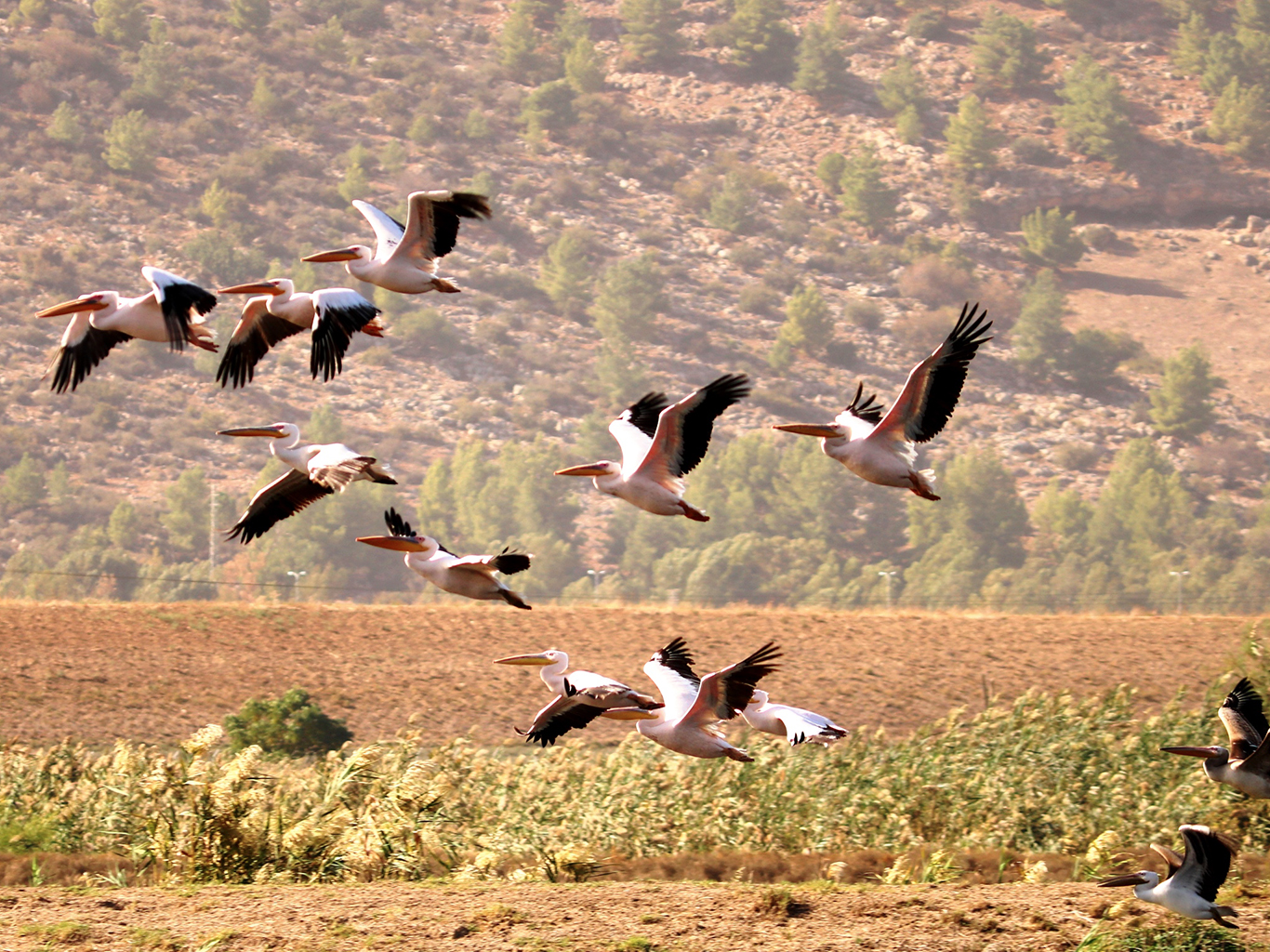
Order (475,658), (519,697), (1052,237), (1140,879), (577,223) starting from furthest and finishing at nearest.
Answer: (577,223) < (1052,237) < (475,658) < (519,697) < (1140,879)

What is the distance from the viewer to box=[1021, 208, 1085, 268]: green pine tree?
133 m

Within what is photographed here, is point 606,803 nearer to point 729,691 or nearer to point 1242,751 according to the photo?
point 729,691

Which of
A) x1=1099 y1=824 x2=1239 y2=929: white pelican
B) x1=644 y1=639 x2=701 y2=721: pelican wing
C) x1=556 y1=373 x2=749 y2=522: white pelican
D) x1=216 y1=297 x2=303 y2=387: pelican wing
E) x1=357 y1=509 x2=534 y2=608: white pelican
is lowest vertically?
x1=1099 y1=824 x2=1239 y2=929: white pelican

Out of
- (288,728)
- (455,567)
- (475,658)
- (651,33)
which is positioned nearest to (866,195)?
(651,33)

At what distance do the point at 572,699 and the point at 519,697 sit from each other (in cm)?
2465

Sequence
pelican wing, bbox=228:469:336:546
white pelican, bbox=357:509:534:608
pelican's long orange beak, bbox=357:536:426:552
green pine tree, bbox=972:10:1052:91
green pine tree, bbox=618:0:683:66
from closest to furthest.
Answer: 1. pelican's long orange beak, bbox=357:536:426:552
2. white pelican, bbox=357:509:534:608
3. pelican wing, bbox=228:469:336:546
4. green pine tree, bbox=972:10:1052:91
5. green pine tree, bbox=618:0:683:66

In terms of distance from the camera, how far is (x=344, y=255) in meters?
8.40

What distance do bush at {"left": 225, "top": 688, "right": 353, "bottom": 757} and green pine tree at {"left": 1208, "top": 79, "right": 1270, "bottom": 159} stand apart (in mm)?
137074

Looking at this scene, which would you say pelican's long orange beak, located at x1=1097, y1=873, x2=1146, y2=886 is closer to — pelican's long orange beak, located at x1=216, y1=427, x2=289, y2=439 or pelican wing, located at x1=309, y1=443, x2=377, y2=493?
pelican wing, located at x1=309, y1=443, x2=377, y2=493

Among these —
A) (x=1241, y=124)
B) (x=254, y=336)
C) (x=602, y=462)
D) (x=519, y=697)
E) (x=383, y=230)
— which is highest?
(x=383, y=230)

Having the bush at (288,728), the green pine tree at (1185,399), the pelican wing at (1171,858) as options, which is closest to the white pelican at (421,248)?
the pelican wing at (1171,858)

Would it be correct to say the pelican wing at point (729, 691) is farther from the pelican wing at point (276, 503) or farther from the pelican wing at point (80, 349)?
the pelican wing at point (80, 349)

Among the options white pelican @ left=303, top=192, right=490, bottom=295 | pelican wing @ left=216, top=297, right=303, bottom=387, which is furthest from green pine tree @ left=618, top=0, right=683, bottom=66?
pelican wing @ left=216, top=297, right=303, bottom=387

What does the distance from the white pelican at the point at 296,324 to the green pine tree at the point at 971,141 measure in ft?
450
